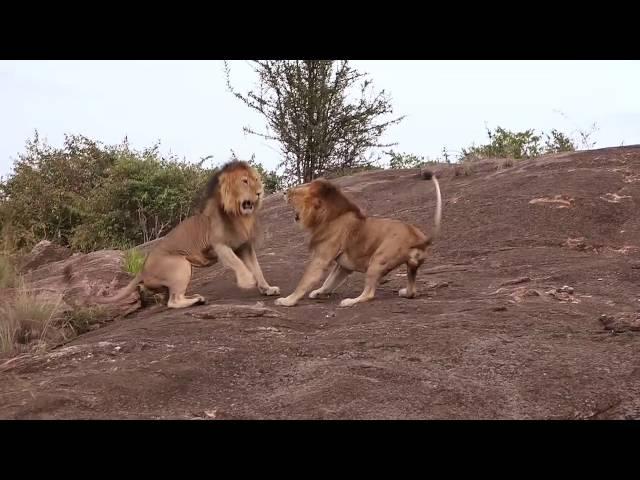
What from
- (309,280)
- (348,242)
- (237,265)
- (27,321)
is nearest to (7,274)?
(27,321)

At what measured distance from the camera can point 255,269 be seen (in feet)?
29.1

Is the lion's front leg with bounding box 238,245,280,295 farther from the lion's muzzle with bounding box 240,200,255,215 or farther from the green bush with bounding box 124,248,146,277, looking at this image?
the green bush with bounding box 124,248,146,277

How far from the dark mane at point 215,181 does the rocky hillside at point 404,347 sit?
3.57 feet

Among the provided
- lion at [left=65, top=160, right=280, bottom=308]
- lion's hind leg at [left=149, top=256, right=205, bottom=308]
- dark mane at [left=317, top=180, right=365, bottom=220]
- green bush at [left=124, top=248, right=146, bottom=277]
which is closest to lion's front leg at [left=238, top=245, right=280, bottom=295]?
lion at [left=65, top=160, right=280, bottom=308]

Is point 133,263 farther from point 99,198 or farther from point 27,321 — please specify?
point 99,198

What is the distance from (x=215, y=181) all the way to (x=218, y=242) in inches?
27.2

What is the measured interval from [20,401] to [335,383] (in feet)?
6.32

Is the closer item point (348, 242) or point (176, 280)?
point (348, 242)

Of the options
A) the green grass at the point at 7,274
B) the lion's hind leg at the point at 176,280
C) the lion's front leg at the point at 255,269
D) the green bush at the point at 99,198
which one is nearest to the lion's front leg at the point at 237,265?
the lion's front leg at the point at 255,269

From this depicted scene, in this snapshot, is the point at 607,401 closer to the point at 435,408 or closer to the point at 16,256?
the point at 435,408

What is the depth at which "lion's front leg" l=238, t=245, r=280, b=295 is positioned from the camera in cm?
876

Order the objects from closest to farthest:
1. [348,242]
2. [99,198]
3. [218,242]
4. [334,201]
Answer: [348,242], [334,201], [218,242], [99,198]

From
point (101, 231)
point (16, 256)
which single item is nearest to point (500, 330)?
point (16, 256)

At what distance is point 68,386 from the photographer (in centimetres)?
518
